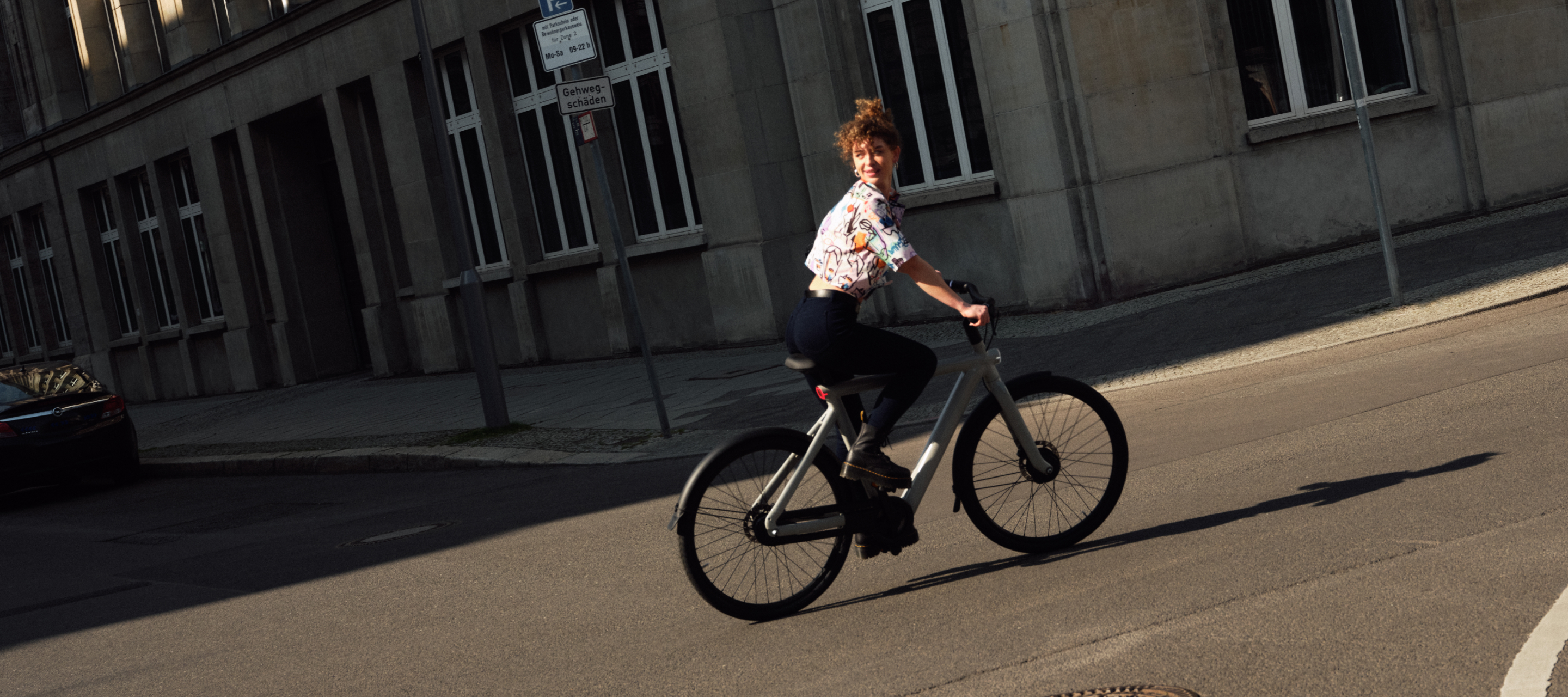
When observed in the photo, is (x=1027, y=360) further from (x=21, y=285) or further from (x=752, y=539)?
(x=21, y=285)

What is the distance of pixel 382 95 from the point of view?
21359 mm

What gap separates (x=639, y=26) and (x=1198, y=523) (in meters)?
13.5

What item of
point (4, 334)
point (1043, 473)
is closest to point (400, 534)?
point (1043, 473)

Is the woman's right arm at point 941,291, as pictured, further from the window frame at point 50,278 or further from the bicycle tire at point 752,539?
the window frame at point 50,278

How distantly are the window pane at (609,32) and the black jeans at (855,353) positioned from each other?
13521mm

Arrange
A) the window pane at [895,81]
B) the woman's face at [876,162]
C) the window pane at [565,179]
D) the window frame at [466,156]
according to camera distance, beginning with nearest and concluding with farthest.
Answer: the woman's face at [876,162], the window pane at [895,81], the window pane at [565,179], the window frame at [466,156]

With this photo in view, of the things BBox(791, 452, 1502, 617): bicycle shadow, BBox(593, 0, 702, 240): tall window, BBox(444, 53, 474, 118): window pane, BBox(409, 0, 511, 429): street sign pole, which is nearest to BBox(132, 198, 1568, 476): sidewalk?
BBox(409, 0, 511, 429): street sign pole

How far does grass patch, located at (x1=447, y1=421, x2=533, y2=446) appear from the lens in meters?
12.8

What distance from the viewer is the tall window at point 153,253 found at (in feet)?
96.4

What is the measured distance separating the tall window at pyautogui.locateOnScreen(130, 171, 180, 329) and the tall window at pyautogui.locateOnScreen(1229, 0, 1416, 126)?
897 inches

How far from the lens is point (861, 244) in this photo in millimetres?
5145

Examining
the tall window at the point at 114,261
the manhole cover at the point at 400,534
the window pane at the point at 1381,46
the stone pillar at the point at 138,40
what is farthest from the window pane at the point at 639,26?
the tall window at the point at 114,261

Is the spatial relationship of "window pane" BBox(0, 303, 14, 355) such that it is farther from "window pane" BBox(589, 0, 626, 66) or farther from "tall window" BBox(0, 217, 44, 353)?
"window pane" BBox(589, 0, 626, 66)

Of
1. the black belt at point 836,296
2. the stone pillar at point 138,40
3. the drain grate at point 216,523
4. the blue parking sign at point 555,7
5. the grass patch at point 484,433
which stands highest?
the stone pillar at point 138,40
